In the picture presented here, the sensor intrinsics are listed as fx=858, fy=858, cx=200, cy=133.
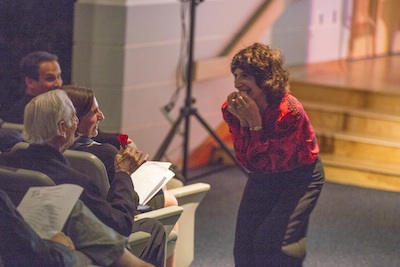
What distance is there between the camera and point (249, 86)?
360cm

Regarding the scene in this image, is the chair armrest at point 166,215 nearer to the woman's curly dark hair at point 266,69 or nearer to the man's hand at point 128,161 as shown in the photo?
the man's hand at point 128,161

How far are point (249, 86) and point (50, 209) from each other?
4.09 feet

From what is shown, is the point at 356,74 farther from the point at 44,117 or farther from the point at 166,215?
the point at 44,117

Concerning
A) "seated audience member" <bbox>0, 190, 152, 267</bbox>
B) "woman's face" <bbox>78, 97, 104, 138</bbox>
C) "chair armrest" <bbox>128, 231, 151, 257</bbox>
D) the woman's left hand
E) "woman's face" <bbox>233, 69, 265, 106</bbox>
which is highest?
"woman's face" <bbox>233, 69, 265, 106</bbox>

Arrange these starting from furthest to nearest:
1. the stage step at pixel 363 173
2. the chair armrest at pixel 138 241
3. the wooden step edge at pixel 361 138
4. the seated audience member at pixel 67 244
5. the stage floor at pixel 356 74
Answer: the stage floor at pixel 356 74, the wooden step edge at pixel 361 138, the stage step at pixel 363 173, the chair armrest at pixel 138 241, the seated audience member at pixel 67 244

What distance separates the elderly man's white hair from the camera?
295 centimetres

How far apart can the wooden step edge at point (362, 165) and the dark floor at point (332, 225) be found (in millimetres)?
175

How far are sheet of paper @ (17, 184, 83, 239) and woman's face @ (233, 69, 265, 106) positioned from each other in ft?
3.73

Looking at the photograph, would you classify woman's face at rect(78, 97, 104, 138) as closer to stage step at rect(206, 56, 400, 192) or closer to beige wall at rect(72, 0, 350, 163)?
beige wall at rect(72, 0, 350, 163)

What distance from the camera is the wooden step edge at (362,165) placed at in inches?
249

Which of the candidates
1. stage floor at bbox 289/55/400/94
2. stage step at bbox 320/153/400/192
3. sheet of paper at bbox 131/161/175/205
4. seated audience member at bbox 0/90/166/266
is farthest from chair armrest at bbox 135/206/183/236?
stage floor at bbox 289/55/400/94

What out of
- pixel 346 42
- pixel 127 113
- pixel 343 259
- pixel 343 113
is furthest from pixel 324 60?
pixel 343 259

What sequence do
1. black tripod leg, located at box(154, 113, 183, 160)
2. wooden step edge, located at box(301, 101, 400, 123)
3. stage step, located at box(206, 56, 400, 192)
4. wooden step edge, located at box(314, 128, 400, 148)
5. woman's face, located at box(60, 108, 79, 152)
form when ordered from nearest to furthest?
woman's face, located at box(60, 108, 79, 152) < black tripod leg, located at box(154, 113, 183, 160) < stage step, located at box(206, 56, 400, 192) < wooden step edge, located at box(314, 128, 400, 148) < wooden step edge, located at box(301, 101, 400, 123)

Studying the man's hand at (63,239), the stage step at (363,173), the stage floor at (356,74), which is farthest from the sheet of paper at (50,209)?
the stage floor at (356,74)
